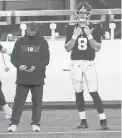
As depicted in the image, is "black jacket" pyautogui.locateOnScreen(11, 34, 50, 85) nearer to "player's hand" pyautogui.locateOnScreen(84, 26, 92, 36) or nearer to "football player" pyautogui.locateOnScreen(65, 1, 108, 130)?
"football player" pyautogui.locateOnScreen(65, 1, 108, 130)

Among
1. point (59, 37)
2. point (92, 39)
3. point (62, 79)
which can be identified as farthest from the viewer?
point (59, 37)

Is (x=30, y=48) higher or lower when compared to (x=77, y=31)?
lower

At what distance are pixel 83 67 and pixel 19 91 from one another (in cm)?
103

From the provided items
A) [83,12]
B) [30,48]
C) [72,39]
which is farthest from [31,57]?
[83,12]

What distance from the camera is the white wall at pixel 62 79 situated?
1225cm

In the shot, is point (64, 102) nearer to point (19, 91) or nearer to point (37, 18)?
point (37, 18)

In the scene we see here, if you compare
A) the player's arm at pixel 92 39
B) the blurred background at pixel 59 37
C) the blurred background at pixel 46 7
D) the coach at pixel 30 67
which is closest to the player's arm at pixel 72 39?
the player's arm at pixel 92 39

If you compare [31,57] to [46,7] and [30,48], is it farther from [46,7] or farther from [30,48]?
[46,7]

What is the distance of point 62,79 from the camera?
1227 cm

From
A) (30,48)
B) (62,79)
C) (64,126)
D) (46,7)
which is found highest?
(46,7)

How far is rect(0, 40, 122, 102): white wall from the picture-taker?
12.2m

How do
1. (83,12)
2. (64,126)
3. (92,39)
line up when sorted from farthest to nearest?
(64,126)
(83,12)
(92,39)

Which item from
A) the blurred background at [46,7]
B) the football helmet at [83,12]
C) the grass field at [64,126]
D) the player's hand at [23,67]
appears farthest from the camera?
the blurred background at [46,7]

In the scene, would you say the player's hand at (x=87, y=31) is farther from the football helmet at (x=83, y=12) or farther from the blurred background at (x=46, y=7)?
the blurred background at (x=46, y=7)
